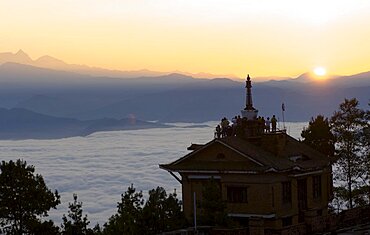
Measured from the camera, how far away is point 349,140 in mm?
52656

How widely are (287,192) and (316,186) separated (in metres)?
4.01

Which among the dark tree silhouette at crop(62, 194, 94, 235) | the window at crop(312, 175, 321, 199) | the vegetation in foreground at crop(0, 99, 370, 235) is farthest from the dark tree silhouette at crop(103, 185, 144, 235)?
the window at crop(312, 175, 321, 199)

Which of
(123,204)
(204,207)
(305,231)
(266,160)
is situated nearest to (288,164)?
(266,160)

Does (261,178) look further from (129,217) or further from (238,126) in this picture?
(129,217)

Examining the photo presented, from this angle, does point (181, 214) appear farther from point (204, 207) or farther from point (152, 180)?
point (152, 180)

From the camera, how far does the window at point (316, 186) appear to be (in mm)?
44856

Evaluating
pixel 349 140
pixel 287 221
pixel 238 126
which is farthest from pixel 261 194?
pixel 349 140

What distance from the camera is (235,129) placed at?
4656cm

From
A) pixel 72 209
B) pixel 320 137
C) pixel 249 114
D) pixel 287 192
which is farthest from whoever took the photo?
pixel 320 137

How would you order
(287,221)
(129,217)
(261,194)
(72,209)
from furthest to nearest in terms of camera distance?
(72,209), (287,221), (261,194), (129,217)

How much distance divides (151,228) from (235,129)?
986cm

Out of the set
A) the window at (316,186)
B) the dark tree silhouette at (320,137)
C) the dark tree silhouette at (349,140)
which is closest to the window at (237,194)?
the window at (316,186)

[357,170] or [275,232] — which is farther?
[357,170]

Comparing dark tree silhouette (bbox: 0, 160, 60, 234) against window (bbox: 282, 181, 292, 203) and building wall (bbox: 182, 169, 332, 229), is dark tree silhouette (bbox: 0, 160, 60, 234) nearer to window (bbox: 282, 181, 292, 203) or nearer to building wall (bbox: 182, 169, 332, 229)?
building wall (bbox: 182, 169, 332, 229)
